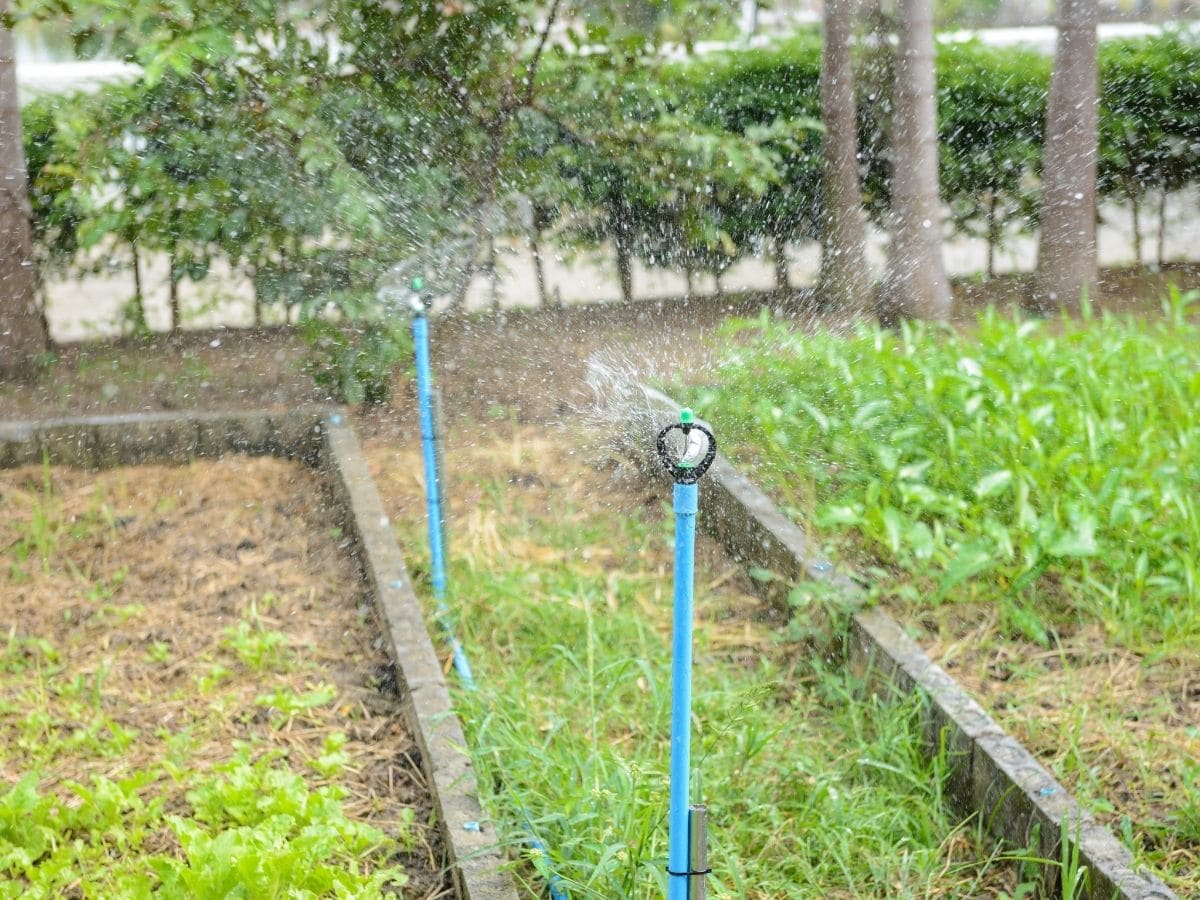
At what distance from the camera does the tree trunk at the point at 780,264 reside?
6965 mm

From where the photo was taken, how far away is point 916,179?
19.5 feet

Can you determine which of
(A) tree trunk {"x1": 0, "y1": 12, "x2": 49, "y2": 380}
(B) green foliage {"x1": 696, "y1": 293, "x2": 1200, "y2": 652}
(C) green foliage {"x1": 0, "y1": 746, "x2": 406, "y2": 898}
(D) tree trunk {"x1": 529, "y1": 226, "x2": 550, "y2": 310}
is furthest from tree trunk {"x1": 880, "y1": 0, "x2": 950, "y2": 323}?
(C) green foliage {"x1": 0, "y1": 746, "x2": 406, "y2": 898}

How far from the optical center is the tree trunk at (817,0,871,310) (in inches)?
246

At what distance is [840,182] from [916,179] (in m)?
0.56

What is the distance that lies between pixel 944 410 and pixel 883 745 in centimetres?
140

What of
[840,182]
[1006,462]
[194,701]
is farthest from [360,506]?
[840,182]

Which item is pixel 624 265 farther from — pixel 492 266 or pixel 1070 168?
pixel 1070 168

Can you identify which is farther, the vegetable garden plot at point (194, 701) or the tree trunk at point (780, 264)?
the tree trunk at point (780, 264)

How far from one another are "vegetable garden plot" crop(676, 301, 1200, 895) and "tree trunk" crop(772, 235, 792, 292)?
8.74 feet

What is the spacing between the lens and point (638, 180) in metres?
5.63

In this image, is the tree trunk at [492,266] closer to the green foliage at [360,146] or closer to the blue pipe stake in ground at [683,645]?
the green foliage at [360,146]

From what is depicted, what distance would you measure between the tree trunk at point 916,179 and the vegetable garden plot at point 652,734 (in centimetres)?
262

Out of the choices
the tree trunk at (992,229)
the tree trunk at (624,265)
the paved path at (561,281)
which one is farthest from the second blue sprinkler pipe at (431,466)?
the tree trunk at (992,229)

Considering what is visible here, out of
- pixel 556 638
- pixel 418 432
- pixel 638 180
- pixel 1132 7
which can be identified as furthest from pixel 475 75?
pixel 1132 7
